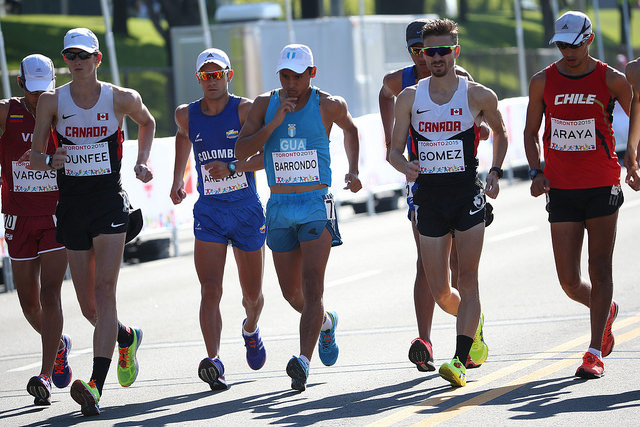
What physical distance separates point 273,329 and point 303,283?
8.79 feet

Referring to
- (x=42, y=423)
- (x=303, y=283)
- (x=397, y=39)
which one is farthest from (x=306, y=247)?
(x=397, y=39)

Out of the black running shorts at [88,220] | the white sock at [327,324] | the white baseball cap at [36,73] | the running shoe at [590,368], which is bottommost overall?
the running shoe at [590,368]

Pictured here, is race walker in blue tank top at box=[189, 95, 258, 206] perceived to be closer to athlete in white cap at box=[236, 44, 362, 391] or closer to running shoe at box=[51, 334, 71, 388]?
athlete in white cap at box=[236, 44, 362, 391]

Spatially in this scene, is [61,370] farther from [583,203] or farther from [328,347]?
[583,203]

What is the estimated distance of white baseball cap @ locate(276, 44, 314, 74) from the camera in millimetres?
7500

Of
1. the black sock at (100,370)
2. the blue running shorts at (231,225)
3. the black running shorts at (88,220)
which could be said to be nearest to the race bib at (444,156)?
the blue running shorts at (231,225)

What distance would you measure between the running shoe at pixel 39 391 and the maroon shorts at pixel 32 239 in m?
0.88

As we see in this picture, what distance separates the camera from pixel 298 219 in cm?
765

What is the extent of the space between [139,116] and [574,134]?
2.81 metres

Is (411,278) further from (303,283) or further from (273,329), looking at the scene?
(303,283)

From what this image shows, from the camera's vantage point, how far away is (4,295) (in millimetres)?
13750

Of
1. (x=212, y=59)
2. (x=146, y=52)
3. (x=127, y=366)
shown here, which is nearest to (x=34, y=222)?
(x=127, y=366)

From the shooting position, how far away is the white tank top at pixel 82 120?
754 cm

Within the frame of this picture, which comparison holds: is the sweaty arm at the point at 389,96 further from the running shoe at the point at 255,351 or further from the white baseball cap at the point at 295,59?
the running shoe at the point at 255,351
